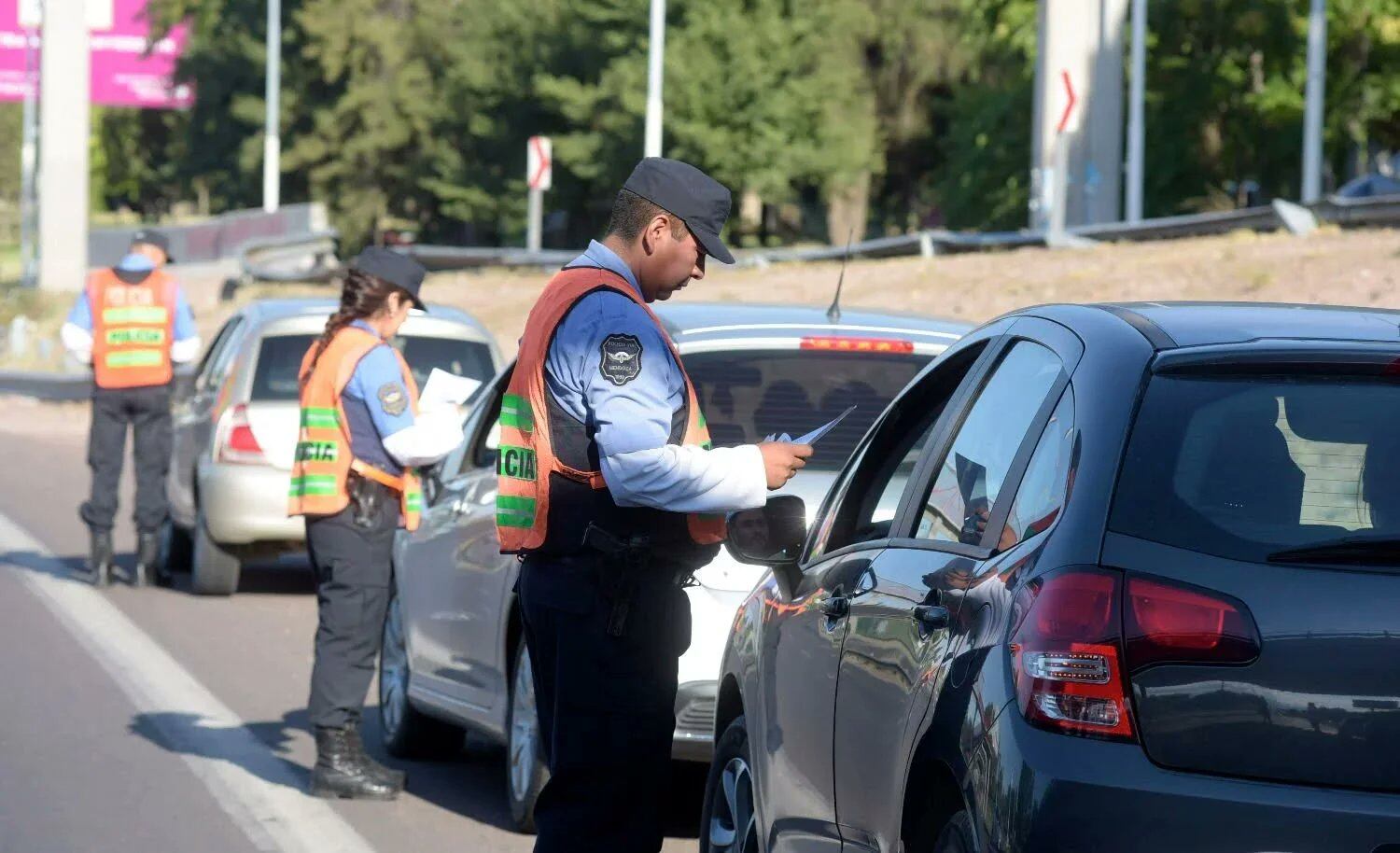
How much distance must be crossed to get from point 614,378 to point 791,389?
277 cm

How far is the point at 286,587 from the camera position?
14.2 m

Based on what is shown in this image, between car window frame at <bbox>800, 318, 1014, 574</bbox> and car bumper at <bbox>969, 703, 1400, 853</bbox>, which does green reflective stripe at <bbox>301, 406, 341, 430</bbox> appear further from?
car bumper at <bbox>969, 703, 1400, 853</bbox>

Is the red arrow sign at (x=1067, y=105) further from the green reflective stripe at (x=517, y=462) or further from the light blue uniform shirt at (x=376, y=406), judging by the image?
the green reflective stripe at (x=517, y=462)

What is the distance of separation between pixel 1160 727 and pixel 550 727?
1801mm

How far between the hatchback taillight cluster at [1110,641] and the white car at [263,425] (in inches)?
369

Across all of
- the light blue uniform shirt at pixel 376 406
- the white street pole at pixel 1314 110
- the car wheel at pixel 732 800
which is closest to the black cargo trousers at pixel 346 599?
the light blue uniform shirt at pixel 376 406

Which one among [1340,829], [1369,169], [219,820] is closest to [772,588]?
[1340,829]

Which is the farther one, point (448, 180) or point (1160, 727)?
point (448, 180)

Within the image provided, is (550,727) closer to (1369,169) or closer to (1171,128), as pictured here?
(1171,128)

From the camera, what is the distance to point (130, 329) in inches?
538

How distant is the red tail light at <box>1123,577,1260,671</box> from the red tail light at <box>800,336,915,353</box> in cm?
393

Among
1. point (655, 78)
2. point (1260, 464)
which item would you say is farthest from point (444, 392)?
point (655, 78)

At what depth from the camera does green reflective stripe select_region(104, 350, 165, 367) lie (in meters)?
13.6

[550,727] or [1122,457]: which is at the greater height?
[1122,457]
